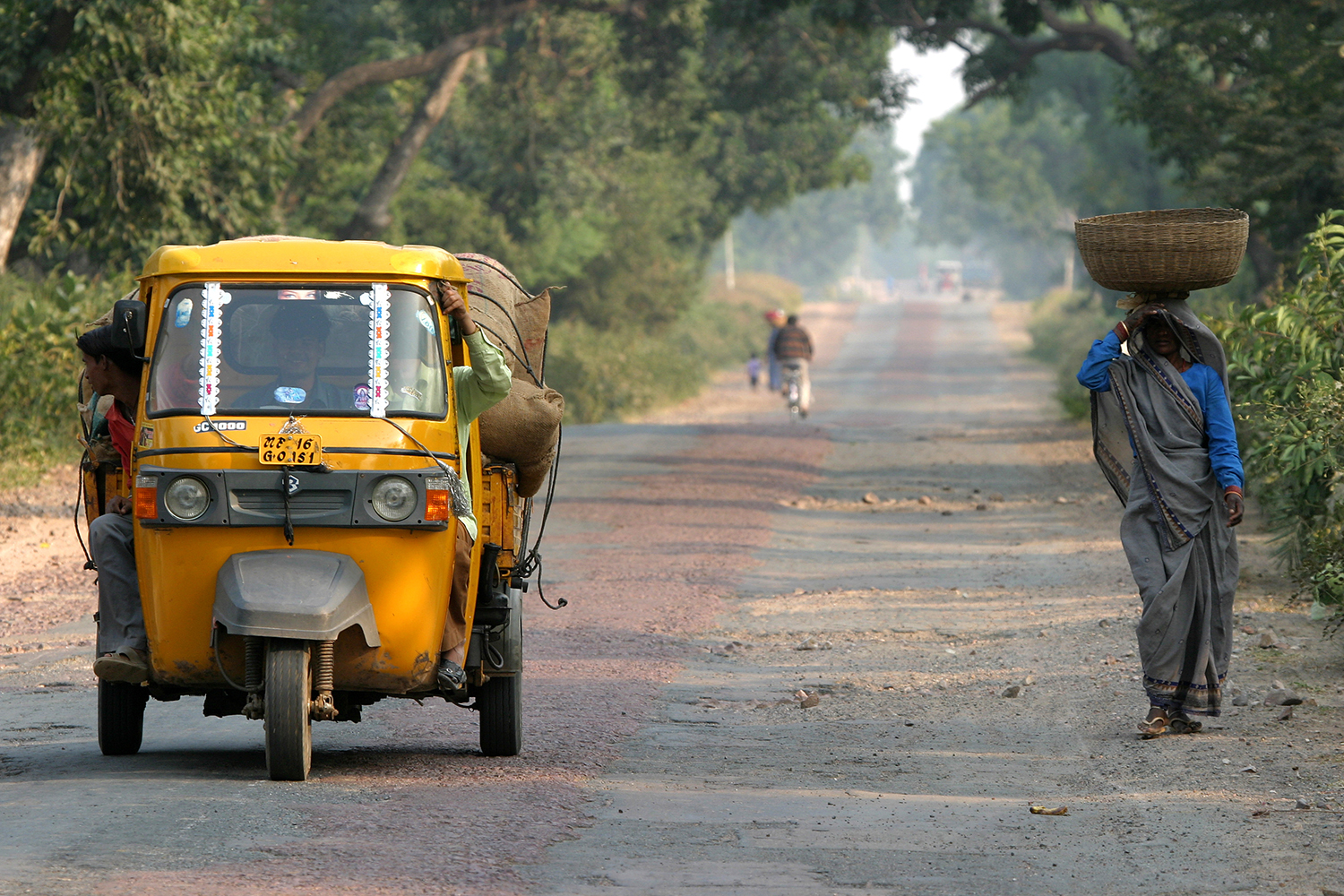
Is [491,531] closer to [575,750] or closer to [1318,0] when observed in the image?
[575,750]

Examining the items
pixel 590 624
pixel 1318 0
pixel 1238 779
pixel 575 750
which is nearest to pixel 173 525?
pixel 575 750

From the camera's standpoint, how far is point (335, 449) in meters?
6.45

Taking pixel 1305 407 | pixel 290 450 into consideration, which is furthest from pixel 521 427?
pixel 1305 407

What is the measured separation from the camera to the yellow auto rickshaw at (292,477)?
637 centimetres

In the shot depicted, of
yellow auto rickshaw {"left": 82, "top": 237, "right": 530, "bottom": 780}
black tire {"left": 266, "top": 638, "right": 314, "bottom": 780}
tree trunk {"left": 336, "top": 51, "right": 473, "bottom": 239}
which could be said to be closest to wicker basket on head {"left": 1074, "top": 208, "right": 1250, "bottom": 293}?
yellow auto rickshaw {"left": 82, "top": 237, "right": 530, "bottom": 780}

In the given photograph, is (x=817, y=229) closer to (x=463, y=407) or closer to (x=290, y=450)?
(x=463, y=407)

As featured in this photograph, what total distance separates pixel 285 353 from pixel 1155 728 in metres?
4.44

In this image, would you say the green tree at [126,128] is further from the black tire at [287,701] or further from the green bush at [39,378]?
the black tire at [287,701]

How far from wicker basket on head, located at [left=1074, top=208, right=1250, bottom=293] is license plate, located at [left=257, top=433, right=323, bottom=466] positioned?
3844 mm

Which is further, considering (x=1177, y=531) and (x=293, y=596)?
(x=1177, y=531)

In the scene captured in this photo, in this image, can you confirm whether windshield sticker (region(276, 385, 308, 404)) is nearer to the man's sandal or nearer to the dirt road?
the man's sandal

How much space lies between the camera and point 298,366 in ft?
21.7

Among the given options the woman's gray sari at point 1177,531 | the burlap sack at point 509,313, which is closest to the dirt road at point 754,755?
the woman's gray sari at point 1177,531

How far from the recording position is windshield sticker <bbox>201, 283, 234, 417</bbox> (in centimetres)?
657
